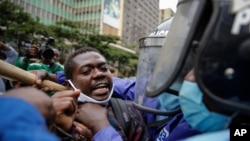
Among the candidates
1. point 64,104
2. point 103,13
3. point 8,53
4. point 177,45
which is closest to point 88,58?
point 64,104

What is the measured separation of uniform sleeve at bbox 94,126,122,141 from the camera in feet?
5.37

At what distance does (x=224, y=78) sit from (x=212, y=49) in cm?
9

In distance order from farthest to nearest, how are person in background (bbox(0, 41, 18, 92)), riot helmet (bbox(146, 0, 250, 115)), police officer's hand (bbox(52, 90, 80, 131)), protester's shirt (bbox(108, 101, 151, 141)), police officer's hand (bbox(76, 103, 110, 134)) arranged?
person in background (bbox(0, 41, 18, 92)) → protester's shirt (bbox(108, 101, 151, 141)) → police officer's hand (bbox(76, 103, 110, 134)) → police officer's hand (bbox(52, 90, 80, 131)) → riot helmet (bbox(146, 0, 250, 115))

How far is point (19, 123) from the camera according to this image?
701 millimetres

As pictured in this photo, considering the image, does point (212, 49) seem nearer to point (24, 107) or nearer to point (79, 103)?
point (24, 107)

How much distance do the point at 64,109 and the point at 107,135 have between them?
1.18 feet

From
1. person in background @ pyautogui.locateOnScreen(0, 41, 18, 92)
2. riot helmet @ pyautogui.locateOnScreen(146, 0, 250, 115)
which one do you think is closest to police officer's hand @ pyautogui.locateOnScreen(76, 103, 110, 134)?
riot helmet @ pyautogui.locateOnScreen(146, 0, 250, 115)

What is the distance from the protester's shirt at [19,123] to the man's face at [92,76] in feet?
3.93

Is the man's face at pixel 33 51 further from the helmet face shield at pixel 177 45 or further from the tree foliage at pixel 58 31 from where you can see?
the tree foliage at pixel 58 31

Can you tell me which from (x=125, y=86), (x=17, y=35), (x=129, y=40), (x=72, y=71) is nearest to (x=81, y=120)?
(x=72, y=71)

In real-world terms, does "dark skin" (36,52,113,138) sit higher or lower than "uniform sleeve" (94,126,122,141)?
higher

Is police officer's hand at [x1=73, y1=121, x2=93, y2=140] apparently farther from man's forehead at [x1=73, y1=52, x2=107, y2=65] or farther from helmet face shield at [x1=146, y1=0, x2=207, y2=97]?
helmet face shield at [x1=146, y1=0, x2=207, y2=97]

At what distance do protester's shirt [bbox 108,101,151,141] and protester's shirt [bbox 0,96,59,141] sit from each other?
44.0 inches

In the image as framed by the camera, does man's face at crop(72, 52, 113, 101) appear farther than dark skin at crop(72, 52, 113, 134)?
Yes
